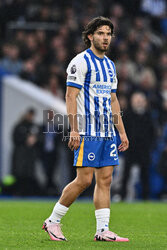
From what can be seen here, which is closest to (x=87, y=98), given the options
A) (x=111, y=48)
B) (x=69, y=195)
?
(x=69, y=195)

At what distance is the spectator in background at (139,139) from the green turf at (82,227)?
4.75ft

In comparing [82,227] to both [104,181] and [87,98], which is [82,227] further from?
[87,98]

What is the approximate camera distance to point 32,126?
1400 cm

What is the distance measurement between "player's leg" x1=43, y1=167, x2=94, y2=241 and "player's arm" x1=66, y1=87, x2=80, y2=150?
0.86 feet

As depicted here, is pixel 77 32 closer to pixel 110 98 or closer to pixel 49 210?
pixel 49 210

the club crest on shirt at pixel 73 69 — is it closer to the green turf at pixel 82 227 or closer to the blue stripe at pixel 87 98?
the blue stripe at pixel 87 98

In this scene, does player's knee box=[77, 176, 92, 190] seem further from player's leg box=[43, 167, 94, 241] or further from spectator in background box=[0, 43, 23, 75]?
spectator in background box=[0, 43, 23, 75]

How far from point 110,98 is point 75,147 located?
26.3 inches

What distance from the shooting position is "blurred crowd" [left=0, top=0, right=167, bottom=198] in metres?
13.5

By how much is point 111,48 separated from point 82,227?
29.6ft

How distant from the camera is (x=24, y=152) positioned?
14.0 metres

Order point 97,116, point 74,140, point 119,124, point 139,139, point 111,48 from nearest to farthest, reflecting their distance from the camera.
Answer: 1. point 74,140
2. point 97,116
3. point 119,124
4. point 139,139
5. point 111,48

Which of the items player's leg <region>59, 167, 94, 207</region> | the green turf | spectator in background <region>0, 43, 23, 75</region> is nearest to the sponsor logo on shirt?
player's leg <region>59, 167, 94, 207</region>

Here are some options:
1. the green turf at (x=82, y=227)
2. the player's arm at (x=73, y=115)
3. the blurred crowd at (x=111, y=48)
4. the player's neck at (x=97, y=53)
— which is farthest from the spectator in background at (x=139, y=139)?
the player's arm at (x=73, y=115)
